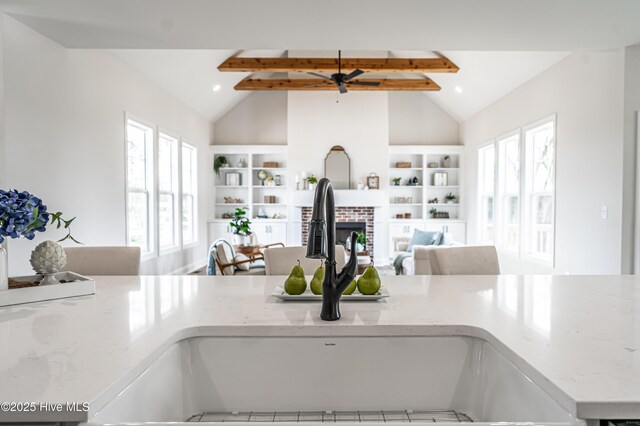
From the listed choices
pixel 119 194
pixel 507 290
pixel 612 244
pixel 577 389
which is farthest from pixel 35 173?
pixel 612 244

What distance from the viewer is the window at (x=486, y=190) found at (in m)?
7.07

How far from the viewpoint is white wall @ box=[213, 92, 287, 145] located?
860 cm

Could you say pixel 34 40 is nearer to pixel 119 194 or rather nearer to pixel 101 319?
pixel 119 194

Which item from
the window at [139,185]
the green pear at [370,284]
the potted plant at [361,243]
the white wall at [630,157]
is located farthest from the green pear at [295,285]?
the potted plant at [361,243]

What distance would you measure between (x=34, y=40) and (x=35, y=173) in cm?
107

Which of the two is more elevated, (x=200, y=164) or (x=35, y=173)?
(x=200, y=164)

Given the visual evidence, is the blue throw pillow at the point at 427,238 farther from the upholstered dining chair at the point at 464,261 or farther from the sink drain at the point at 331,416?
the sink drain at the point at 331,416

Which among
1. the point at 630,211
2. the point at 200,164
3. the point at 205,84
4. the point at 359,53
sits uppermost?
the point at 359,53

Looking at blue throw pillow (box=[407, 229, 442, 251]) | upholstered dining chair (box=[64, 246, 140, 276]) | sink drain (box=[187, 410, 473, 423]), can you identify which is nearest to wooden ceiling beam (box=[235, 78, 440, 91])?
blue throw pillow (box=[407, 229, 442, 251])

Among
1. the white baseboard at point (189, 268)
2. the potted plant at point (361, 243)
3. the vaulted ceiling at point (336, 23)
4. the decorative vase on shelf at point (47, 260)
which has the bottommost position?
the white baseboard at point (189, 268)

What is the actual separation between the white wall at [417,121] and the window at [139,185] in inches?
193

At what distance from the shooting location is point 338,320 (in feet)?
3.46

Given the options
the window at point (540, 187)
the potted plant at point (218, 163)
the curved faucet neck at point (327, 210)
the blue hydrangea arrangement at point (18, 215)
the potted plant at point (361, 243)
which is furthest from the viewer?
the potted plant at point (218, 163)

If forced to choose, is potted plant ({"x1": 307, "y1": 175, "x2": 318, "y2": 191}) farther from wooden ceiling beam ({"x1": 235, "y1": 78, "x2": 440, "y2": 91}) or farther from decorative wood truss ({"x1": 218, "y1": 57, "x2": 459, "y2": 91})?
decorative wood truss ({"x1": 218, "y1": 57, "x2": 459, "y2": 91})
